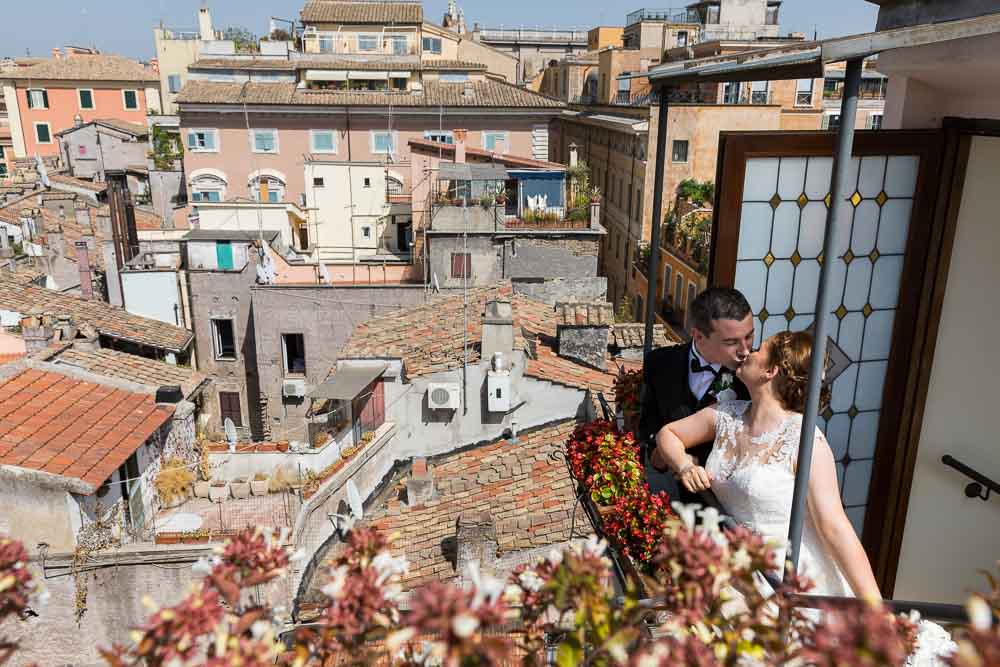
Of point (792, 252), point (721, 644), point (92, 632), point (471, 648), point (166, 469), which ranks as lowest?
point (92, 632)

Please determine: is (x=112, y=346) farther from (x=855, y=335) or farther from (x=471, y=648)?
(x=471, y=648)

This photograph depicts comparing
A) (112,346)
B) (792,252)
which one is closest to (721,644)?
(792,252)

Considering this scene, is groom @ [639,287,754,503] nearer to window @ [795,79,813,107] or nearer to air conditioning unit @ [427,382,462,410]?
air conditioning unit @ [427,382,462,410]

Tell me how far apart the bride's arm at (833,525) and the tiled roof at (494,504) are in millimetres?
5913

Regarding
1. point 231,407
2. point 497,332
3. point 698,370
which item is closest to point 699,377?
point 698,370

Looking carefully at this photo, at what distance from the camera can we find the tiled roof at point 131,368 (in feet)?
46.0

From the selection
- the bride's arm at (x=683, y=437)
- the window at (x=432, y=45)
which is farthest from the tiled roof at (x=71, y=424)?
the window at (x=432, y=45)

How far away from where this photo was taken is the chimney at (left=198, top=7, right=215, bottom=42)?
4694cm

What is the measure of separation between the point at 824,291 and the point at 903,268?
2504mm

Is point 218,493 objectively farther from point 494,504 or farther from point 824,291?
point 824,291

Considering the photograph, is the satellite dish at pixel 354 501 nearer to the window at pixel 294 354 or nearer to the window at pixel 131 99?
the window at pixel 294 354

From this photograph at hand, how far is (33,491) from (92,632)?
1.98 m

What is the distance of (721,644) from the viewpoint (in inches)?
79.4

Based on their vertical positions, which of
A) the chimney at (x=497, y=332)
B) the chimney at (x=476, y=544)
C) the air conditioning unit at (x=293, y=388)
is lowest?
the air conditioning unit at (x=293, y=388)
